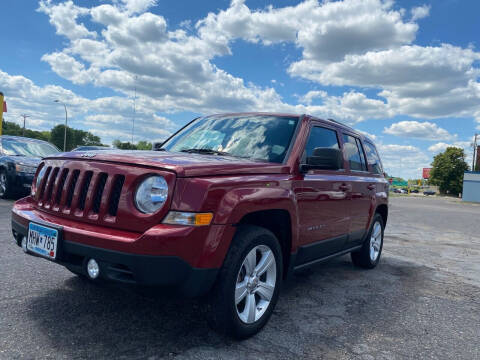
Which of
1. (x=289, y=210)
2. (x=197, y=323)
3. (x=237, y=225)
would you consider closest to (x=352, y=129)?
(x=289, y=210)

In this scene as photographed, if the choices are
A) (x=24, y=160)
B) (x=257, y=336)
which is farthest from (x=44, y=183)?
(x=24, y=160)

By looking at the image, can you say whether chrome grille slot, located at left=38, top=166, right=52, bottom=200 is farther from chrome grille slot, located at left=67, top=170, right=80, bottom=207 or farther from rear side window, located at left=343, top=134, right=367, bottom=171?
rear side window, located at left=343, top=134, right=367, bottom=171

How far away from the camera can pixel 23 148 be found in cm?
983

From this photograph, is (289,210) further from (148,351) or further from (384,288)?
(384,288)

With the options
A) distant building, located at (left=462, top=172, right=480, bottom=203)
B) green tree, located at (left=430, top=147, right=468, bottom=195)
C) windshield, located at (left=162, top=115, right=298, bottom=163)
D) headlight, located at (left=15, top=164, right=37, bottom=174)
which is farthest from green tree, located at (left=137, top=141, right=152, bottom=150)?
green tree, located at (left=430, top=147, right=468, bottom=195)

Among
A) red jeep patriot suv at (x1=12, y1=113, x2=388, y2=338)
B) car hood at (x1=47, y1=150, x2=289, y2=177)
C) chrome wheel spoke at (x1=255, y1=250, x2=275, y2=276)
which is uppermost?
car hood at (x1=47, y1=150, x2=289, y2=177)

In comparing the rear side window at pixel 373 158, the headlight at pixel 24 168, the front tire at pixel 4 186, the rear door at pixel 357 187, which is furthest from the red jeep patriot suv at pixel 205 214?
the front tire at pixel 4 186

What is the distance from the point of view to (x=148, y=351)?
2424mm

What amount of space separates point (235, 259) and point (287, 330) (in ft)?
2.81

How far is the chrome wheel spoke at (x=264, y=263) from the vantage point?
113 inches

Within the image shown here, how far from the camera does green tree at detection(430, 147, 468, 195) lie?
73250 millimetres

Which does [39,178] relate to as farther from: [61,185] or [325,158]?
[325,158]

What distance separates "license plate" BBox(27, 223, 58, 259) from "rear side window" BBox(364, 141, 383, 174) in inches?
159

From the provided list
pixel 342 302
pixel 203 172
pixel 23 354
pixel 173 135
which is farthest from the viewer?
pixel 173 135
